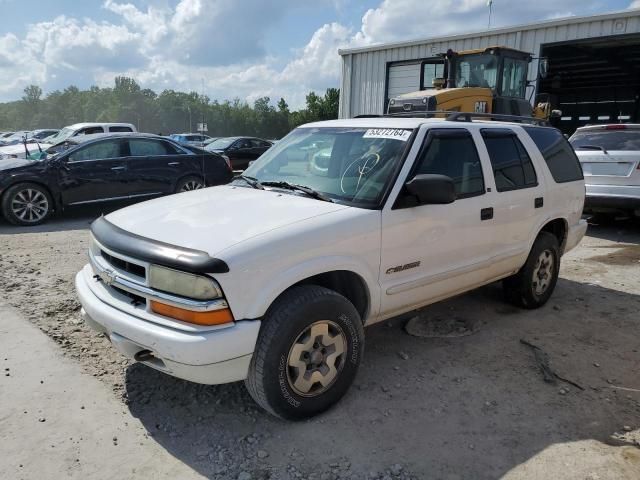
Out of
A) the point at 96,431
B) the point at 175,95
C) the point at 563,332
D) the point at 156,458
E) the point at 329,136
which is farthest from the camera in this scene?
the point at 175,95

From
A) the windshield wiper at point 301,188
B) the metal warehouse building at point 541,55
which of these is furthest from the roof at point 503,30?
the windshield wiper at point 301,188

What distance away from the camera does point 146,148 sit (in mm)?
9523

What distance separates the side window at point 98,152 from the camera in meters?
8.79

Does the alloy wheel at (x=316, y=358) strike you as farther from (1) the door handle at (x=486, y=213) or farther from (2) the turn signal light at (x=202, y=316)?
(1) the door handle at (x=486, y=213)

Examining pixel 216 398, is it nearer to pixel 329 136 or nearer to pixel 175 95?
pixel 329 136

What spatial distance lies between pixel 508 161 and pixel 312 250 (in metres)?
2.29

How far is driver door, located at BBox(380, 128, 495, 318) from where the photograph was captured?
329 centimetres

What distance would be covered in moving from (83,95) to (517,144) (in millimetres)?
109467

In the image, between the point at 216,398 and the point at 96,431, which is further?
the point at 216,398

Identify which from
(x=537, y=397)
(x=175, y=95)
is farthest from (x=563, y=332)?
(x=175, y=95)

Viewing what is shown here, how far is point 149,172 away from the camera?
9.40 m

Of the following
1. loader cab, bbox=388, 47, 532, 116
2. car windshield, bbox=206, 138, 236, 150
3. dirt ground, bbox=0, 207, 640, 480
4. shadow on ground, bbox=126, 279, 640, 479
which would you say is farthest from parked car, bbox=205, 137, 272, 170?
shadow on ground, bbox=126, 279, 640, 479

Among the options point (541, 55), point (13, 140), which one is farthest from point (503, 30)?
point (13, 140)

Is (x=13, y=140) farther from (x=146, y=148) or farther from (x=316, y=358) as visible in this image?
(x=316, y=358)
